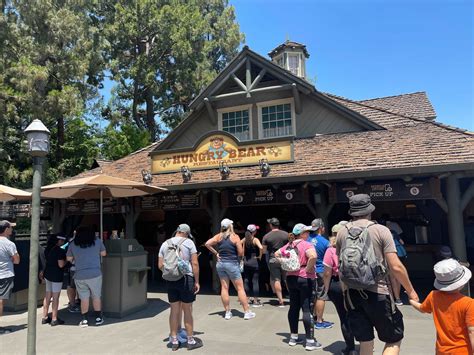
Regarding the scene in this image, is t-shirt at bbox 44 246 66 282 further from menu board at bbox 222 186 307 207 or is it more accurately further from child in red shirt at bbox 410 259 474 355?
child in red shirt at bbox 410 259 474 355

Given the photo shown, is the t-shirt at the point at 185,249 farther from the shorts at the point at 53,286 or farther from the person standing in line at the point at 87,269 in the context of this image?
the shorts at the point at 53,286

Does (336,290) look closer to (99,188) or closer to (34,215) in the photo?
(34,215)

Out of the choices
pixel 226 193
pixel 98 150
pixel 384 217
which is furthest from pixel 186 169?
pixel 98 150

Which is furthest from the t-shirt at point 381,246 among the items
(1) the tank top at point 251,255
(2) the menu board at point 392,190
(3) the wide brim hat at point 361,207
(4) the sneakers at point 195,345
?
(2) the menu board at point 392,190

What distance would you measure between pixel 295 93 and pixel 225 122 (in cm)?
256

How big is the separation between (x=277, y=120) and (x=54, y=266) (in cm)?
765

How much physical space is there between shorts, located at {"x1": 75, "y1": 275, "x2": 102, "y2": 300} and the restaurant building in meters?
3.48

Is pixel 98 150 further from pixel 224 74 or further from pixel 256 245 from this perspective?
pixel 256 245

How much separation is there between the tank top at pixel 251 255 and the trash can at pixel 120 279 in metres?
2.12

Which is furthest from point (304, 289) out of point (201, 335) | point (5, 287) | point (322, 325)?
point (5, 287)

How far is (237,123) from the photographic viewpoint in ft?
41.8

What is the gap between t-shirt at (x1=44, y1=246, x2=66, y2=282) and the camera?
692cm

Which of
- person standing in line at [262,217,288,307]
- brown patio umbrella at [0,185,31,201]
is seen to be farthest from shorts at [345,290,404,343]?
brown patio umbrella at [0,185,31,201]

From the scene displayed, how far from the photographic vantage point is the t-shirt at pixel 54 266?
6.92 m
